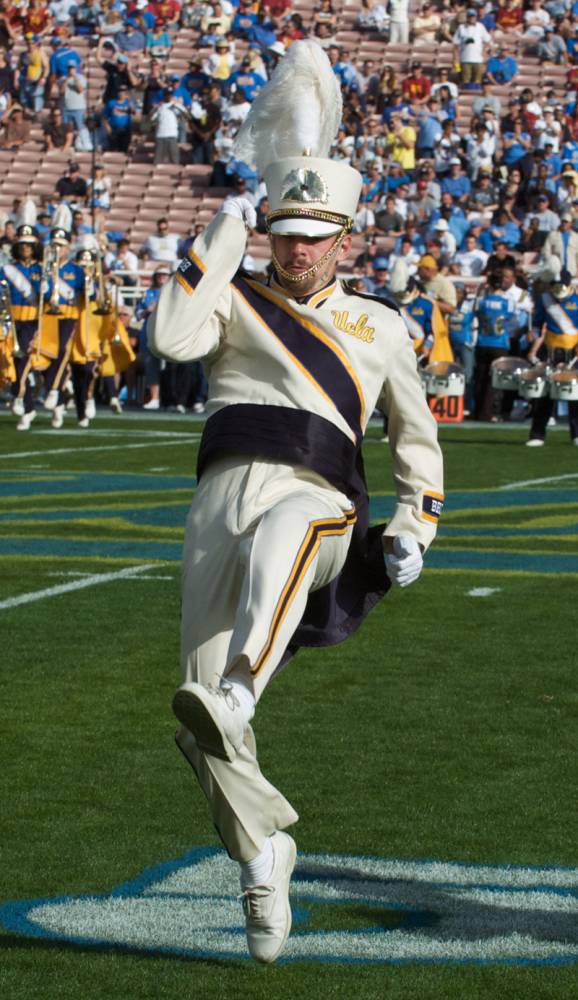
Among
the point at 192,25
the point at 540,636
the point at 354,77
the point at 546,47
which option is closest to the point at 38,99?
the point at 192,25

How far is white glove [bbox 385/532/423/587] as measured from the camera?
14.9ft

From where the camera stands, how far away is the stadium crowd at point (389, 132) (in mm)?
24609

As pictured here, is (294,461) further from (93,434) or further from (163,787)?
(93,434)

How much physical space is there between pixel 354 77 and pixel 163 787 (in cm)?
2512

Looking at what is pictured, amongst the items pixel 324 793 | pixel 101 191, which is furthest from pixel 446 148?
pixel 324 793

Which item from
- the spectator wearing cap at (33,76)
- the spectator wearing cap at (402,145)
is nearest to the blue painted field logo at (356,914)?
the spectator wearing cap at (402,145)

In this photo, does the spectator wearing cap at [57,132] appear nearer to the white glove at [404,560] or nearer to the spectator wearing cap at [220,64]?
the spectator wearing cap at [220,64]

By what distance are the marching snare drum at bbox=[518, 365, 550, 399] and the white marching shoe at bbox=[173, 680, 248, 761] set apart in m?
16.5

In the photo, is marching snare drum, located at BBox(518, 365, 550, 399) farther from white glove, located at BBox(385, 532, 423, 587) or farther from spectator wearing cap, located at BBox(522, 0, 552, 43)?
white glove, located at BBox(385, 532, 423, 587)

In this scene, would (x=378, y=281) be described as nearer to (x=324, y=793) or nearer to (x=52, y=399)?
(x=52, y=399)

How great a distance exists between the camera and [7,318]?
21.4 meters

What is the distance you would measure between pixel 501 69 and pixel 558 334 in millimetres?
10481

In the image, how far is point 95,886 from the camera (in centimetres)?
465

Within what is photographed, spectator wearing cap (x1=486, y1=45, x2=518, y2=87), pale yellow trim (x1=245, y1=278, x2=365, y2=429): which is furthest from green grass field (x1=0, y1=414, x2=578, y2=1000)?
spectator wearing cap (x1=486, y1=45, x2=518, y2=87)
